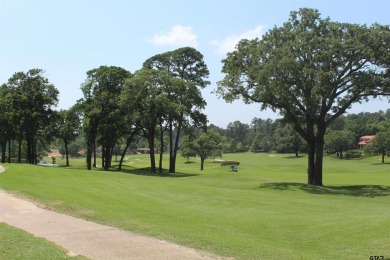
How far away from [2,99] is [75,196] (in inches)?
1601

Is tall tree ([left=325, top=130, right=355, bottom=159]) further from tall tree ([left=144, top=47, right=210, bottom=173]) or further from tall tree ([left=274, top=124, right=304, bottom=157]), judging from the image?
tall tree ([left=144, top=47, right=210, bottom=173])

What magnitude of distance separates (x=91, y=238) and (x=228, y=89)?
26.1 m

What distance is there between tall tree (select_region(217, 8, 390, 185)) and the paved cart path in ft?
70.5

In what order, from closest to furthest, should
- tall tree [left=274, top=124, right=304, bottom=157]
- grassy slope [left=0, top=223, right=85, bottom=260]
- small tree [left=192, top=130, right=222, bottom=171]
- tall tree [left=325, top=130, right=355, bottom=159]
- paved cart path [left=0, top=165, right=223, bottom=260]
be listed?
grassy slope [left=0, top=223, right=85, bottom=260] < paved cart path [left=0, top=165, right=223, bottom=260] < small tree [left=192, top=130, right=222, bottom=171] < tall tree [left=325, top=130, right=355, bottom=159] < tall tree [left=274, top=124, right=304, bottom=157]

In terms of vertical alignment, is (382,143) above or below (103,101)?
below

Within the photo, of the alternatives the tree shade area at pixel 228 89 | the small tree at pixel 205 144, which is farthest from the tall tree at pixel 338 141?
the small tree at pixel 205 144

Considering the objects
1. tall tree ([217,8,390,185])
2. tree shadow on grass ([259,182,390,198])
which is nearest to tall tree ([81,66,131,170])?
tall tree ([217,8,390,185])

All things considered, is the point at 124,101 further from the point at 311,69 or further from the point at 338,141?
the point at 338,141

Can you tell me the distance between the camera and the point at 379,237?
11.0 metres

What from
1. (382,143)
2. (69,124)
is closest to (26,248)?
(69,124)

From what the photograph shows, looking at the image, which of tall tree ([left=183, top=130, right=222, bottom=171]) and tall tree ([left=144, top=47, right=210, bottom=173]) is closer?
tall tree ([left=144, top=47, right=210, bottom=173])

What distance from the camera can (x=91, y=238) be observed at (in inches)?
451

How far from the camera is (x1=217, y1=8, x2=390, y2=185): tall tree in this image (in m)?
30.9

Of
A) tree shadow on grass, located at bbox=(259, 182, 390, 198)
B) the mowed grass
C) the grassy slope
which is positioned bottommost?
tree shadow on grass, located at bbox=(259, 182, 390, 198)
